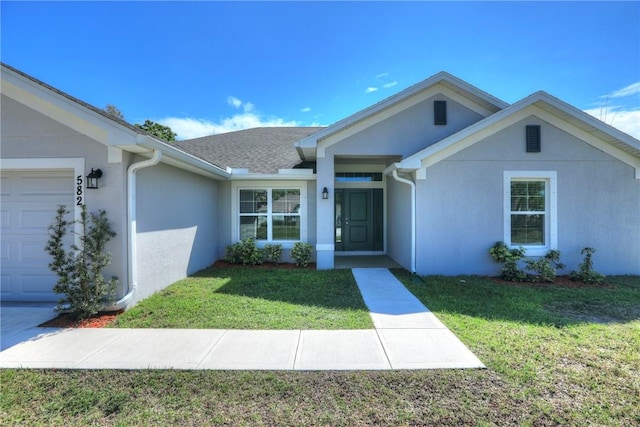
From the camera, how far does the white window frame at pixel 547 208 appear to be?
7488mm

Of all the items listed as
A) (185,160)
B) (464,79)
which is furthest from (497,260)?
(185,160)

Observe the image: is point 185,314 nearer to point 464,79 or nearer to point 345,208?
point 345,208

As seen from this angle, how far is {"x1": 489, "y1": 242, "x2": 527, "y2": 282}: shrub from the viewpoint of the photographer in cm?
707

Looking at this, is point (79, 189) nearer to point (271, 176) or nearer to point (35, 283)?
point (35, 283)

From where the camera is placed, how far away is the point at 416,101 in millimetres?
8453

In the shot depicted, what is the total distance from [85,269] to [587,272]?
10848mm

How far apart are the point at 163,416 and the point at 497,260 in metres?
7.81

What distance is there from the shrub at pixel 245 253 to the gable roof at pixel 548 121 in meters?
5.16

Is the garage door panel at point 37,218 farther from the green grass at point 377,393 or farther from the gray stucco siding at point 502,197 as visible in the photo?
the gray stucco siding at point 502,197

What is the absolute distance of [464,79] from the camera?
821 cm

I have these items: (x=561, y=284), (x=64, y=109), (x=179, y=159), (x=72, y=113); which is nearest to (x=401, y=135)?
(x=561, y=284)

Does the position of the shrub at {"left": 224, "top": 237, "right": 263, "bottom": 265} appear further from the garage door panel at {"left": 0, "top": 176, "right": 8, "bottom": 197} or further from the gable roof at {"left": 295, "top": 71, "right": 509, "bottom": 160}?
the garage door panel at {"left": 0, "top": 176, "right": 8, "bottom": 197}

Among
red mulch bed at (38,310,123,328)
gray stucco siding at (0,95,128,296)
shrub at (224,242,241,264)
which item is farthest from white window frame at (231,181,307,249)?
red mulch bed at (38,310,123,328)

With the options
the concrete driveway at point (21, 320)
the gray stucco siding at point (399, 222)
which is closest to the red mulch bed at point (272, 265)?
the gray stucco siding at point (399, 222)
